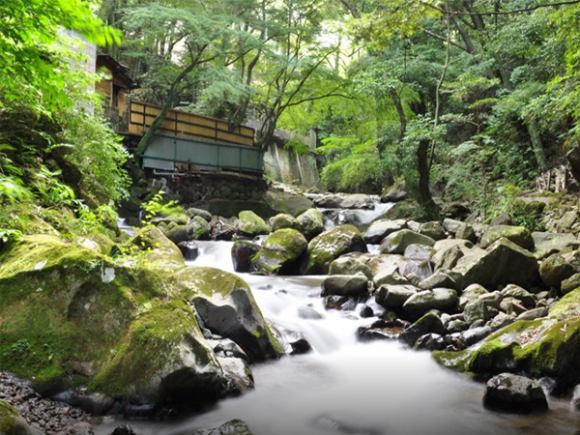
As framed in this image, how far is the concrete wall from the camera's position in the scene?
120 ft

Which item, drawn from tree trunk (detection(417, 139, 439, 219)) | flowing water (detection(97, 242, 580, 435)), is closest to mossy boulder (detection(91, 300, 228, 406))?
flowing water (detection(97, 242, 580, 435))

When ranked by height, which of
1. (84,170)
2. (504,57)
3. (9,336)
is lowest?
(9,336)

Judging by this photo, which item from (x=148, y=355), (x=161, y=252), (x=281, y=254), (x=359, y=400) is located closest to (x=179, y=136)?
(x=281, y=254)

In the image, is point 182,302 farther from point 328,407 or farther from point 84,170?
point 84,170

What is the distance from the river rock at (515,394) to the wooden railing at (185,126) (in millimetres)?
19988

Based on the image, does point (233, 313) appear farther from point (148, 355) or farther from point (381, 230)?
point (381, 230)

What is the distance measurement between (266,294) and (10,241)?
5.30 metres

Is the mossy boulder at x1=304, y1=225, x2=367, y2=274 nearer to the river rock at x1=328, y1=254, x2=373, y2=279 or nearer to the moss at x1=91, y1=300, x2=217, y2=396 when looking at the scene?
the river rock at x1=328, y1=254, x2=373, y2=279

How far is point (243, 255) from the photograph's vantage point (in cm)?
1298

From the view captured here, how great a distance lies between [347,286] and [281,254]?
3196 millimetres

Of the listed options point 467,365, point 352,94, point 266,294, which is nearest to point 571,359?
point 467,365

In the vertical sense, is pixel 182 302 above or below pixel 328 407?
above

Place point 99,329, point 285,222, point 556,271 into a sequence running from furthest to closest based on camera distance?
point 285,222, point 556,271, point 99,329

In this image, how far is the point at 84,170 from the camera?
9.34 metres
